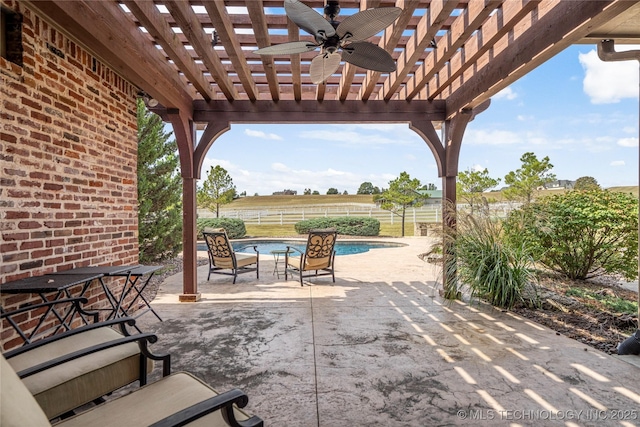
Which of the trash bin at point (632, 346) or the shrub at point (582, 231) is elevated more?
the shrub at point (582, 231)

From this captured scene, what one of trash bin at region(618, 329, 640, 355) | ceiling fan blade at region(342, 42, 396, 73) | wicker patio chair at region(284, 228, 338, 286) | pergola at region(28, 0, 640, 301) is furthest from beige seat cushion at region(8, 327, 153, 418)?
wicker patio chair at region(284, 228, 338, 286)

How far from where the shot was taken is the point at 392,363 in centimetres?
267

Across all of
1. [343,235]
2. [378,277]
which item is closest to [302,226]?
[343,235]

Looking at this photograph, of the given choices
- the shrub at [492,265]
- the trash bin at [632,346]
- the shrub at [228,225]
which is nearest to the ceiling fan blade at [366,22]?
the shrub at [492,265]

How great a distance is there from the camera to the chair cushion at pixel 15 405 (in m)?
0.76

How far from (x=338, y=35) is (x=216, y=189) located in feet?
44.7

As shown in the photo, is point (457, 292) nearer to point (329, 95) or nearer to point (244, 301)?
point (244, 301)

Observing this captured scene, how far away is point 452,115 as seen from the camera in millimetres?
4480

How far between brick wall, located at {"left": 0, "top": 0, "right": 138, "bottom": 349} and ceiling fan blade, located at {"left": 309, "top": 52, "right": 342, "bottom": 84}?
6.92ft

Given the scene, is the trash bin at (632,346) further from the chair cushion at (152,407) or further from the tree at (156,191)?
the tree at (156,191)

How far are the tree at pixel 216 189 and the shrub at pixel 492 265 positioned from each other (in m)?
12.5

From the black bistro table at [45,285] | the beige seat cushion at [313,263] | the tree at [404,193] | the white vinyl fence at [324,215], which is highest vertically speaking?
the tree at [404,193]

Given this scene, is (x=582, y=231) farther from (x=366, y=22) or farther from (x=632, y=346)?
(x=366, y=22)

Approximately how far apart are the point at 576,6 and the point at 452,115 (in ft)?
7.50
